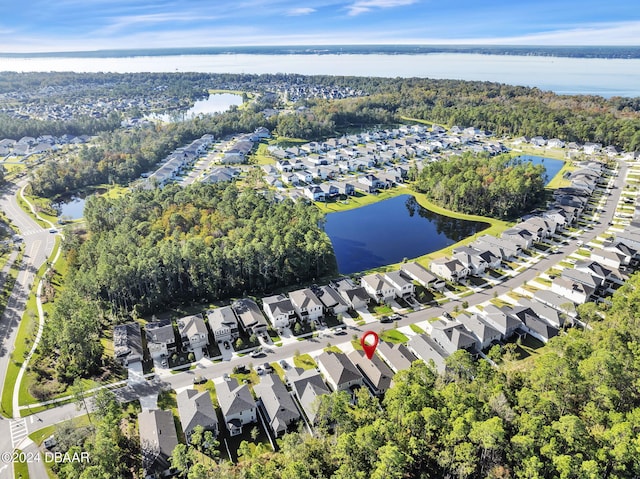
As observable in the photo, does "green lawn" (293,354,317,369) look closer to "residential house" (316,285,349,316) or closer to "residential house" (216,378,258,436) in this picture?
"residential house" (216,378,258,436)

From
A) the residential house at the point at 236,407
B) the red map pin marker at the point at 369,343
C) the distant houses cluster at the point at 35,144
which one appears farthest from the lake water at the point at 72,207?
the red map pin marker at the point at 369,343

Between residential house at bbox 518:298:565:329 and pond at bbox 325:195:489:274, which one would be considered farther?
pond at bbox 325:195:489:274

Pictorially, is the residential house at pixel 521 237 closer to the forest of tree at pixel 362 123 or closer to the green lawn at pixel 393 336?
the green lawn at pixel 393 336

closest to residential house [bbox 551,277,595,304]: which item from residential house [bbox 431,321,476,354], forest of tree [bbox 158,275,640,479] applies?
forest of tree [bbox 158,275,640,479]

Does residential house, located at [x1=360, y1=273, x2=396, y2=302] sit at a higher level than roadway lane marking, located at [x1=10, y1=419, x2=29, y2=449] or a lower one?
higher

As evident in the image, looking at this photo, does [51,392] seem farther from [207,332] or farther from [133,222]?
[133,222]

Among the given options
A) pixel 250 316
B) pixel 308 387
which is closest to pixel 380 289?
pixel 250 316
